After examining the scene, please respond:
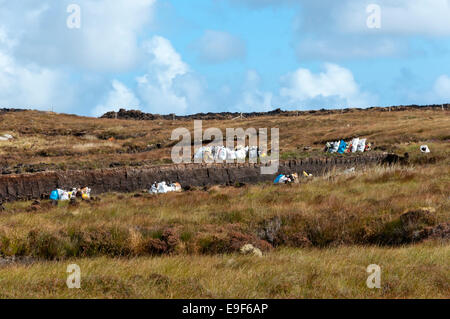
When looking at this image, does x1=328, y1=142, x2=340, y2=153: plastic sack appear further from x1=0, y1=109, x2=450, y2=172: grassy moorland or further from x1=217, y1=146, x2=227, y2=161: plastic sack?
x1=217, y1=146, x2=227, y2=161: plastic sack

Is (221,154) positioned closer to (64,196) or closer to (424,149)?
(424,149)

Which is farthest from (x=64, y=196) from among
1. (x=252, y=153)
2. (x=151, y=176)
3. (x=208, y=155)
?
(x=252, y=153)

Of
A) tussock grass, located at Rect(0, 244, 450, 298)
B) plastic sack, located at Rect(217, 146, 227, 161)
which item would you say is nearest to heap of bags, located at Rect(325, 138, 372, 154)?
plastic sack, located at Rect(217, 146, 227, 161)

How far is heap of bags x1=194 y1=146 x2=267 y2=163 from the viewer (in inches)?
1212

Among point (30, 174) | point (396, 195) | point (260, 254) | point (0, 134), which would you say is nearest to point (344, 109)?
point (0, 134)

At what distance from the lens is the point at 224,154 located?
30.9 m

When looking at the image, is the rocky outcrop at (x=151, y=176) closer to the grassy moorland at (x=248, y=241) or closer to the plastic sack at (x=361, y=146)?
the plastic sack at (x=361, y=146)

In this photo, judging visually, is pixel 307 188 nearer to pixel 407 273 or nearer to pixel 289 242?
pixel 289 242

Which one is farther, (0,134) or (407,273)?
(0,134)

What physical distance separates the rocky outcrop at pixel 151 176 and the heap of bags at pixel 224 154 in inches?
68.4

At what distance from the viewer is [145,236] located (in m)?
13.3

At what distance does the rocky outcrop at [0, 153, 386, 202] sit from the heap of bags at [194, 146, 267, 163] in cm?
174

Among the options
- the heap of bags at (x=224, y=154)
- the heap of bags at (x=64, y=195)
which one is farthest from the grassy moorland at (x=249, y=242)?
the heap of bags at (x=224, y=154)
